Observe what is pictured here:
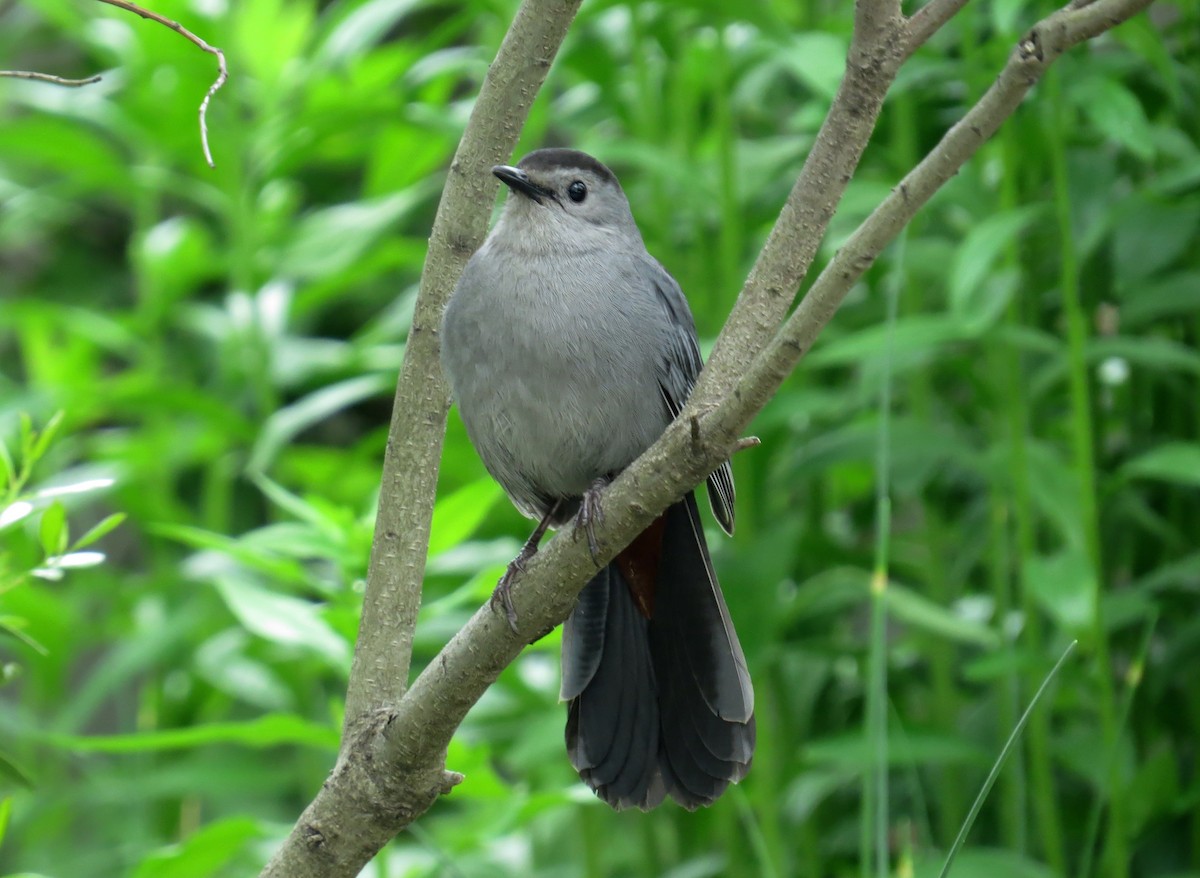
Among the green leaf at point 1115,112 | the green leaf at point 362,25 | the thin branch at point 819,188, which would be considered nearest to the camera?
the thin branch at point 819,188

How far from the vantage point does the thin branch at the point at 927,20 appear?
4.96 feet

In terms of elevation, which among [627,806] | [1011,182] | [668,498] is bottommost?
[627,806]

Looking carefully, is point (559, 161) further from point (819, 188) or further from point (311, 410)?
point (819, 188)

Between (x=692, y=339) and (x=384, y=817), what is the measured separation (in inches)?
→ 43.7

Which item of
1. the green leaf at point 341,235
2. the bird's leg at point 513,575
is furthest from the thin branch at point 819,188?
the green leaf at point 341,235

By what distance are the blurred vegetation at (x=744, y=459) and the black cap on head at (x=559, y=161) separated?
20 centimetres

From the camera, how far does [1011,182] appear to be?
2.77 metres

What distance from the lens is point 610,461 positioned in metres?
2.30

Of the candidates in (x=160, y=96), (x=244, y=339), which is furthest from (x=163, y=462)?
(x=160, y=96)

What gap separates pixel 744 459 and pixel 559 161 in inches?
31.2

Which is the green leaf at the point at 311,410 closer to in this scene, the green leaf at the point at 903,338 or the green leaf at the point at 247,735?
the green leaf at the point at 247,735

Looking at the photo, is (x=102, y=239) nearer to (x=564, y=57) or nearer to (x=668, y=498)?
(x=564, y=57)

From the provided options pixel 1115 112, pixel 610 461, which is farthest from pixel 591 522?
pixel 1115 112

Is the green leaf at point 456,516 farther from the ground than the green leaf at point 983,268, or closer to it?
closer to it
